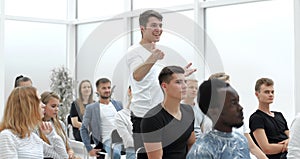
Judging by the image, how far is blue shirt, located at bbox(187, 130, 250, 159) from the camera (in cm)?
235

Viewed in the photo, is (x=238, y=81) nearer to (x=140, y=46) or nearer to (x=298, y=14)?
(x=298, y=14)

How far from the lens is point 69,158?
13.6 ft

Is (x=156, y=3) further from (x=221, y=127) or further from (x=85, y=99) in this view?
(x=221, y=127)

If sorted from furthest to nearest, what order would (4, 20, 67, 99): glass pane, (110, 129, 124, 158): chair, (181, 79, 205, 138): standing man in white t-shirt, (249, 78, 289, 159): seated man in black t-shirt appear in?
1. (4, 20, 67, 99): glass pane
2. (110, 129, 124, 158): chair
3. (249, 78, 289, 159): seated man in black t-shirt
4. (181, 79, 205, 138): standing man in white t-shirt

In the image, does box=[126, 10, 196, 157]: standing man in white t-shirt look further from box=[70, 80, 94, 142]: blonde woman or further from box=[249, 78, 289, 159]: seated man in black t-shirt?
box=[70, 80, 94, 142]: blonde woman

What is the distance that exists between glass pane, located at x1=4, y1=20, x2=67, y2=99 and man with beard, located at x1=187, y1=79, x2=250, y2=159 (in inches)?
210

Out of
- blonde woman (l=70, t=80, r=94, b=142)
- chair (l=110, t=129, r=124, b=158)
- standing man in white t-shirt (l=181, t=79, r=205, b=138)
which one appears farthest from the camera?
blonde woman (l=70, t=80, r=94, b=142)

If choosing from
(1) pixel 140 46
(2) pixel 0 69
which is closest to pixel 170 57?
(1) pixel 140 46

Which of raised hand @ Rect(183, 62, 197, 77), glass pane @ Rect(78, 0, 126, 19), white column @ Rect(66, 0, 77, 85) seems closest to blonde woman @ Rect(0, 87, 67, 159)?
raised hand @ Rect(183, 62, 197, 77)

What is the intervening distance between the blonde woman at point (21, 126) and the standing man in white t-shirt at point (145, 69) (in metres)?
0.73

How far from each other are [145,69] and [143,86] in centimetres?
16

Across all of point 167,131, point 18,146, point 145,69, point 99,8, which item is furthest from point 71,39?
point 167,131

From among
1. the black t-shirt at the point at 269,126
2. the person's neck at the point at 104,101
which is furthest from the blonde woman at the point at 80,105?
the black t-shirt at the point at 269,126

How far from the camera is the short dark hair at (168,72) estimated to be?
2.78 meters
